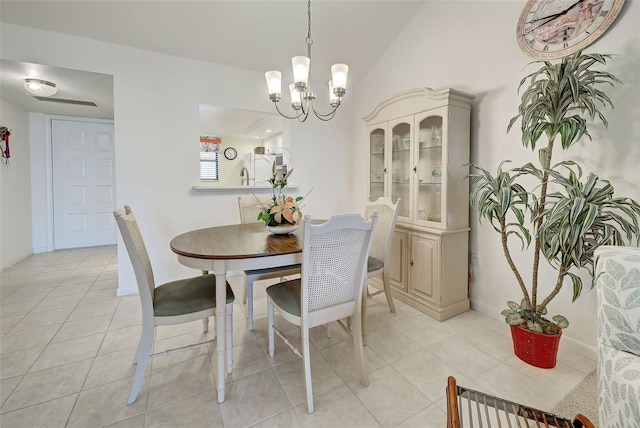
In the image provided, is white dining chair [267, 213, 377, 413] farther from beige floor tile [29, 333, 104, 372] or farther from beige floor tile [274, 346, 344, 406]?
beige floor tile [29, 333, 104, 372]

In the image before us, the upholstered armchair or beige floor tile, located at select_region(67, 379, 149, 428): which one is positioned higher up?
the upholstered armchair

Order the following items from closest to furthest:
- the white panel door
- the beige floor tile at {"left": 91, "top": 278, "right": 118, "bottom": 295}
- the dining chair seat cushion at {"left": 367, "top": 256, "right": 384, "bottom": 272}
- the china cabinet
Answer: the dining chair seat cushion at {"left": 367, "top": 256, "right": 384, "bottom": 272} → the china cabinet → the beige floor tile at {"left": 91, "top": 278, "right": 118, "bottom": 295} → the white panel door

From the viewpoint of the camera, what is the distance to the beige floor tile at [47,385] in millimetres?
1436

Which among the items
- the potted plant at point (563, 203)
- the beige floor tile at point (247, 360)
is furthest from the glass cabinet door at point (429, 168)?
the beige floor tile at point (247, 360)

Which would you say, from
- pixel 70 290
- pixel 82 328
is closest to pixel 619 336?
pixel 82 328

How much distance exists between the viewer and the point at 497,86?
223 centimetres

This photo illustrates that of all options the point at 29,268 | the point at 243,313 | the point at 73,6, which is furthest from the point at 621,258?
the point at 29,268

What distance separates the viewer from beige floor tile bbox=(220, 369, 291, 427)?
1348 millimetres

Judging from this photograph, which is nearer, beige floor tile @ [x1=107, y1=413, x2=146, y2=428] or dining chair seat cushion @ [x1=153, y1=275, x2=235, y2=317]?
beige floor tile @ [x1=107, y1=413, x2=146, y2=428]

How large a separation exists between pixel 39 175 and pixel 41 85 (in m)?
2.28

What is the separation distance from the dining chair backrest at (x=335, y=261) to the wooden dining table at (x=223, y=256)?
128 millimetres

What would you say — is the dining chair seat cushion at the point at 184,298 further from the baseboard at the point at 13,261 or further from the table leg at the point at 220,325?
the baseboard at the point at 13,261

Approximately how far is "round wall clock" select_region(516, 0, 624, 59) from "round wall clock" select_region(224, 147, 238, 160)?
5.99 meters

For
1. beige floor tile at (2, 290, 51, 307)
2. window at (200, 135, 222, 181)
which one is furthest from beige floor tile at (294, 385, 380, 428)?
window at (200, 135, 222, 181)
